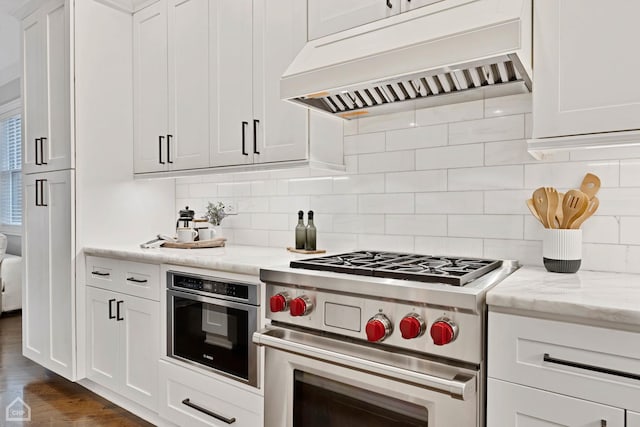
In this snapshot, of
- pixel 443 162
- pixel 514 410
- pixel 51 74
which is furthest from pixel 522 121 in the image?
pixel 51 74

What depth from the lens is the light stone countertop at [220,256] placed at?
1852mm

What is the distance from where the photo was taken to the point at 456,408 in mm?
1239

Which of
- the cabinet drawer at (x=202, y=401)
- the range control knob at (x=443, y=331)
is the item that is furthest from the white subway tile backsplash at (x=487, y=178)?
the cabinet drawer at (x=202, y=401)

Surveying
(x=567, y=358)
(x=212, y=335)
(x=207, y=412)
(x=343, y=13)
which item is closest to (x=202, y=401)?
(x=207, y=412)

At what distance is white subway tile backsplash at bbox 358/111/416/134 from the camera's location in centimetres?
208

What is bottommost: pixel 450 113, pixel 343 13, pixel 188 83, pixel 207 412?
pixel 207 412

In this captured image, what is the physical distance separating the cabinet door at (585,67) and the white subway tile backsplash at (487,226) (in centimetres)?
47

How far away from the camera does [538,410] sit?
115 centimetres

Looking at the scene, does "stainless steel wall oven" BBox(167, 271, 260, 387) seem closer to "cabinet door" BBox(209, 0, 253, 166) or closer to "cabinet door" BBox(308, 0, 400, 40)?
"cabinet door" BBox(209, 0, 253, 166)

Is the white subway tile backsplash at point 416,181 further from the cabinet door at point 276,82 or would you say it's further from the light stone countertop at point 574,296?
the light stone countertop at point 574,296

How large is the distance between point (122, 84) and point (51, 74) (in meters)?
0.47

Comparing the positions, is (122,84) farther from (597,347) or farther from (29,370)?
(597,347)

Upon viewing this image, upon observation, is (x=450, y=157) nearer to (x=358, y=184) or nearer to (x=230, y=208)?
(x=358, y=184)

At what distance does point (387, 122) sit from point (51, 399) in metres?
2.73
